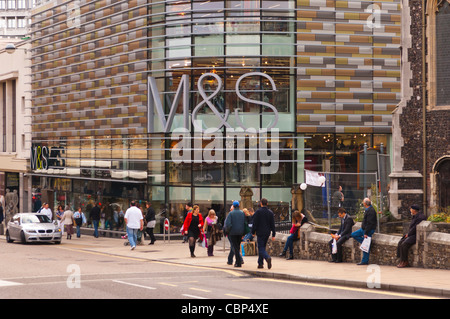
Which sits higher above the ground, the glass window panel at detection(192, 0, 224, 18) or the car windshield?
the glass window panel at detection(192, 0, 224, 18)

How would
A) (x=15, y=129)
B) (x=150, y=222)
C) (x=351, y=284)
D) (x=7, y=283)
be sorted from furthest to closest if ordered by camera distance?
1. (x=15, y=129)
2. (x=150, y=222)
3. (x=7, y=283)
4. (x=351, y=284)

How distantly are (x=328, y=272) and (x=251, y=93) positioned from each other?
55.4 ft

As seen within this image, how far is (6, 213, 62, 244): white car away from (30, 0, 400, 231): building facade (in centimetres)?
473

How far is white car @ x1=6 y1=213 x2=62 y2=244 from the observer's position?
3231cm

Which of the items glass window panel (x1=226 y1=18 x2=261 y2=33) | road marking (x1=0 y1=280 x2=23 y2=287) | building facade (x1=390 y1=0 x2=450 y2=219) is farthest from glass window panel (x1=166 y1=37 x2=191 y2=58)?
road marking (x1=0 y1=280 x2=23 y2=287)

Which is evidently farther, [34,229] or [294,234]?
[34,229]

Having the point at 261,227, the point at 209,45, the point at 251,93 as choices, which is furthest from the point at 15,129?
the point at 261,227

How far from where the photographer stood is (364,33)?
35.1 m

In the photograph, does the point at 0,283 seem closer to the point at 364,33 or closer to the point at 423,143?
the point at 423,143

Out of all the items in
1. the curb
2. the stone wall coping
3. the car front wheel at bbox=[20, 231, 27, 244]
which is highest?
the stone wall coping

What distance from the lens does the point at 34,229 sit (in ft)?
106

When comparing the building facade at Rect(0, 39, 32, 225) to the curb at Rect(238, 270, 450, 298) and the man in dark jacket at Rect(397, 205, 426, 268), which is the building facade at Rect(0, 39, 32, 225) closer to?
the curb at Rect(238, 270, 450, 298)

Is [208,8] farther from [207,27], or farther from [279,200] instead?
[279,200]
